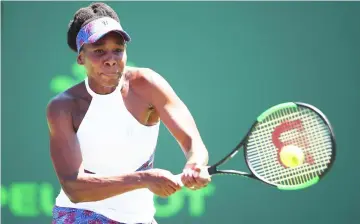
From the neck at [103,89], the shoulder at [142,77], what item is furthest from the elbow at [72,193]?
the shoulder at [142,77]

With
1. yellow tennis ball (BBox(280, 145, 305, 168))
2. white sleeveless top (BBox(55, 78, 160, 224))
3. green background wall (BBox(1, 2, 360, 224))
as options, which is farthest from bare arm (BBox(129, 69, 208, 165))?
green background wall (BBox(1, 2, 360, 224))

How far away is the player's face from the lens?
3.46 meters

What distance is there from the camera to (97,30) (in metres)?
3.48

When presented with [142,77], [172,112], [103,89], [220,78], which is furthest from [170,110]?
[220,78]

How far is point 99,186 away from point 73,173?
0.14m

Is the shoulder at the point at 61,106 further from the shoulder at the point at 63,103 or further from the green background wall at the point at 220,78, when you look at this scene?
the green background wall at the point at 220,78

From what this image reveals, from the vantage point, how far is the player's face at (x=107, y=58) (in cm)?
346

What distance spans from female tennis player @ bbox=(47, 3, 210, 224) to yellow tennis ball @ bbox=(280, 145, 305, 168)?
0.33 meters

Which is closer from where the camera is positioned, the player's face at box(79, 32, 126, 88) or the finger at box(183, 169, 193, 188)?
the finger at box(183, 169, 193, 188)

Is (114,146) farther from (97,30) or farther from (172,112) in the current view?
(97,30)

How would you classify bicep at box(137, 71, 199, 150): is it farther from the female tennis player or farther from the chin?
the chin

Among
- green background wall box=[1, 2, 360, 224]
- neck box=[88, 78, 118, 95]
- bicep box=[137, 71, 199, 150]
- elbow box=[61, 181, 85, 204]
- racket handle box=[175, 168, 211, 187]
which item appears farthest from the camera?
green background wall box=[1, 2, 360, 224]

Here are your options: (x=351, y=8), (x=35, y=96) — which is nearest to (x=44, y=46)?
(x=35, y=96)

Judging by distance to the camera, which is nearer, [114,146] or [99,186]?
[99,186]
